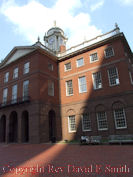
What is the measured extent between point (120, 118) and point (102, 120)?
2.16m

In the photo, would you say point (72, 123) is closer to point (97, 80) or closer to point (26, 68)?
point (97, 80)

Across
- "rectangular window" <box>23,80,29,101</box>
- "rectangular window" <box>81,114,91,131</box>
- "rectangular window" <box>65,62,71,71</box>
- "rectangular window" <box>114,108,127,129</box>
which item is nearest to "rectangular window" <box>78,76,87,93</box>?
"rectangular window" <box>65,62,71,71</box>

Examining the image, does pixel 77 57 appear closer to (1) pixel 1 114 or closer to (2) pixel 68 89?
(2) pixel 68 89

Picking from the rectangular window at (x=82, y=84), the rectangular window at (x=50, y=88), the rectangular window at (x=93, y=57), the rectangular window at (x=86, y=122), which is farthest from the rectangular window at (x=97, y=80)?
the rectangular window at (x=50, y=88)

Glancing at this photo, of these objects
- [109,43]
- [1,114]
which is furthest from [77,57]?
[1,114]

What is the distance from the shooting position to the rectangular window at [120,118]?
634 inches

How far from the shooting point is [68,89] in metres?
21.6

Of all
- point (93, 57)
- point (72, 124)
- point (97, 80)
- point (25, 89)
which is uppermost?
point (93, 57)

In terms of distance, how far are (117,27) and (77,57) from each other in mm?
6776

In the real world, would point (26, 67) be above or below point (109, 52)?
below

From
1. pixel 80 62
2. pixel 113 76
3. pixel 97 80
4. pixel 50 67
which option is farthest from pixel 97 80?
pixel 50 67

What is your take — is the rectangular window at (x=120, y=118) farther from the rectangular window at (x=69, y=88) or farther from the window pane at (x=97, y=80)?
the rectangular window at (x=69, y=88)

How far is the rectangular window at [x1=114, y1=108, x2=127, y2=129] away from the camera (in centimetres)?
1609

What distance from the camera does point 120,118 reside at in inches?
647
